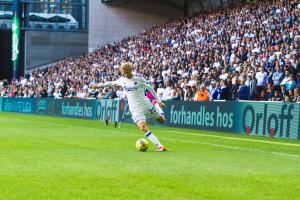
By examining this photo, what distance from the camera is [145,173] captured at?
39.9ft

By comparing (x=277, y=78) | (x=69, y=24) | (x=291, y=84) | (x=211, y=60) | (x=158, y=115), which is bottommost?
(x=158, y=115)

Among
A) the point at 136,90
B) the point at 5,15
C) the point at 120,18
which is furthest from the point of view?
the point at 5,15

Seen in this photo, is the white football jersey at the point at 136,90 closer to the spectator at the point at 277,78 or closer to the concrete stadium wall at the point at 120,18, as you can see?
the spectator at the point at 277,78

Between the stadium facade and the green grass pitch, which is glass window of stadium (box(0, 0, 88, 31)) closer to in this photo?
the stadium facade

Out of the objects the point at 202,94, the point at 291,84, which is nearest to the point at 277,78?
the point at 291,84

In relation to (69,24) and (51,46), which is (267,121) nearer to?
(51,46)

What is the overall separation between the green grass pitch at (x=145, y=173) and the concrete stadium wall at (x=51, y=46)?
177 ft

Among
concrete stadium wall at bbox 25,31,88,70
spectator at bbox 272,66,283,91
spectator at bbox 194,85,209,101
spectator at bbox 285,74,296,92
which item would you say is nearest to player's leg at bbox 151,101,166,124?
spectator at bbox 285,74,296,92

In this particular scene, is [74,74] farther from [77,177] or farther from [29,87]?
[77,177]

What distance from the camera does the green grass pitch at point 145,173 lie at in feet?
32.4

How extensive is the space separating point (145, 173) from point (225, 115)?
16.9m

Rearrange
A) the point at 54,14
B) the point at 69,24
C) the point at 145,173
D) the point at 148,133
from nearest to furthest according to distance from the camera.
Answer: the point at 145,173 → the point at 148,133 → the point at 54,14 → the point at 69,24

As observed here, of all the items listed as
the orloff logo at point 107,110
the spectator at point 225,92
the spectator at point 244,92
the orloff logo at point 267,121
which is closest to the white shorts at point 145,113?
the orloff logo at point 267,121

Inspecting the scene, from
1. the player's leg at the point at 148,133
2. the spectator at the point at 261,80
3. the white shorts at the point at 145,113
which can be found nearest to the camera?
the player's leg at the point at 148,133
